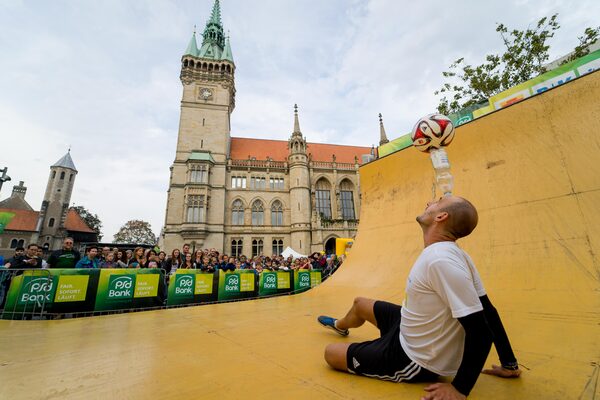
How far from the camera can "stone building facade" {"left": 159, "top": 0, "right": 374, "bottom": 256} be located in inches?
931

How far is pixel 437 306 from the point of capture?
1452mm

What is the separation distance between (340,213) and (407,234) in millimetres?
21429

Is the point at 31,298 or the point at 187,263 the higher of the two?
the point at 187,263

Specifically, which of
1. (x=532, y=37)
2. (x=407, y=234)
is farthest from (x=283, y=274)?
(x=532, y=37)

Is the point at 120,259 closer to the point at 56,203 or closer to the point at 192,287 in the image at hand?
the point at 192,287

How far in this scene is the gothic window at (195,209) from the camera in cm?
2305

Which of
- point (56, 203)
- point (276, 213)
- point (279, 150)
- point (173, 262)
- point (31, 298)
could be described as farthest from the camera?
point (56, 203)

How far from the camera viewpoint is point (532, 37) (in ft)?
43.1

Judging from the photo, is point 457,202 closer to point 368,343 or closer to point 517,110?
point 368,343

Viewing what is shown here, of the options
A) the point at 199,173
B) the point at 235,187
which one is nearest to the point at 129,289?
the point at 199,173

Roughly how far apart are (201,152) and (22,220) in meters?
29.4

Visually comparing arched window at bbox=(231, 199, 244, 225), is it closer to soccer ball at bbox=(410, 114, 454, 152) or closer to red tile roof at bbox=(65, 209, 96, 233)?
soccer ball at bbox=(410, 114, 454, 152)

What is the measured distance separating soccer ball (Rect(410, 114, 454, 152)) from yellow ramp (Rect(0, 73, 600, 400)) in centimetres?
226

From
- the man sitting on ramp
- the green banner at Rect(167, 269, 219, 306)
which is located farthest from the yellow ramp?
the green banner at Rect(167, 269, 219, 306)
